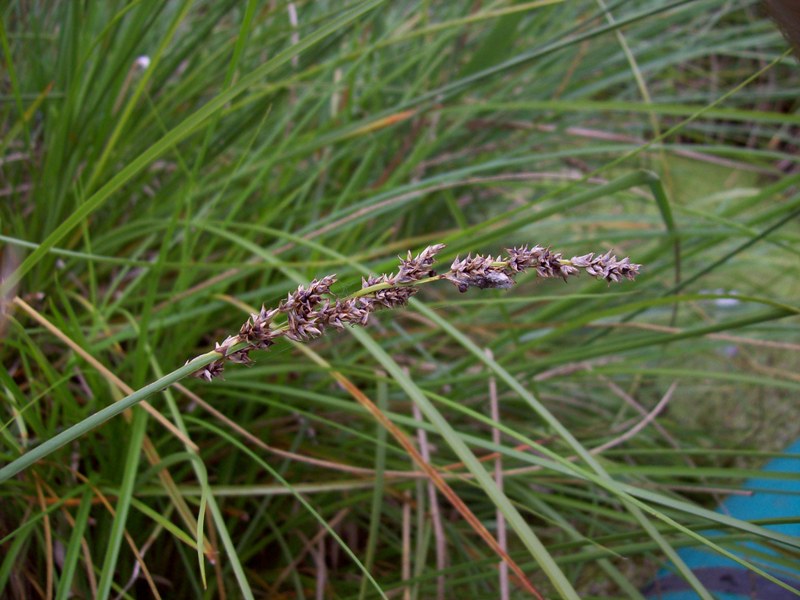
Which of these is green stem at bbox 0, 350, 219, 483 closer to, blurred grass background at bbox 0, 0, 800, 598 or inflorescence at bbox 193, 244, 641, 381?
inflorescence at bbox 193, 244, 641, 381

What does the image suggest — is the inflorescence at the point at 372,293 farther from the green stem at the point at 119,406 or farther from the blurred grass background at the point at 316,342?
the blurred grass background at the point at 316,342

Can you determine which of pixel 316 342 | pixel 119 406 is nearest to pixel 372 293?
pixel 119 406

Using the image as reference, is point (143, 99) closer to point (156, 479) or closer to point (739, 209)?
point (156, 479)

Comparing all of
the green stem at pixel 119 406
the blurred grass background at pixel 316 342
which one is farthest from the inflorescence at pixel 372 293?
the blurred grass background at pixel 316 342

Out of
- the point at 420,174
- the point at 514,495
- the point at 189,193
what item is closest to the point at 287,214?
the point at 189,193

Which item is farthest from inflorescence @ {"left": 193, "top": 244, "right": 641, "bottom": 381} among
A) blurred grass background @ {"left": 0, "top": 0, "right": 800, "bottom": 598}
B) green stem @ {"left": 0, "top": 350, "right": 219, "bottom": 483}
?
blurred grass background @ {"left": 0, "top": 0, "right": 800, "bottom": 598}
